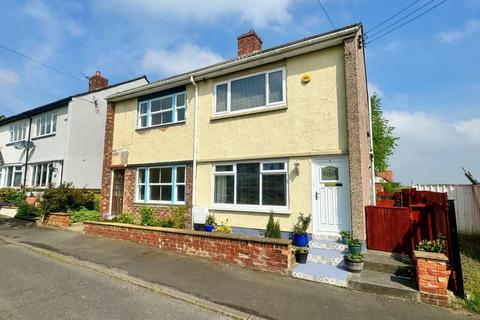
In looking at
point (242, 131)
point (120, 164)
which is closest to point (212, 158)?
point (242, 131)

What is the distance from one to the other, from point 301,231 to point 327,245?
77 centimetres

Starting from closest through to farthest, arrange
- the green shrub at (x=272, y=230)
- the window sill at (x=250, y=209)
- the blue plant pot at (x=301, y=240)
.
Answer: the blue plant pot at (x=301, y=240), the green shrub at (x=272, y=230), the window sill at (x=250, y=209)

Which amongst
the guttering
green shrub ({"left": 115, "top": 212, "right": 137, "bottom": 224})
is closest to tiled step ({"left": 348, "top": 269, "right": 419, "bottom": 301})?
the guttering

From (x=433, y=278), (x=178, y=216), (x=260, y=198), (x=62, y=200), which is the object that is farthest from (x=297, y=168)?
(x=62, y=200)

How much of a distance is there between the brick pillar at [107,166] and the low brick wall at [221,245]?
3926 millimetres

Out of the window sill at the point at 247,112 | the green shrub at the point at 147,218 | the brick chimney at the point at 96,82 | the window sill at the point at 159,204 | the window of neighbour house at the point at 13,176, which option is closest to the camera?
the window sill at the point at 247,112

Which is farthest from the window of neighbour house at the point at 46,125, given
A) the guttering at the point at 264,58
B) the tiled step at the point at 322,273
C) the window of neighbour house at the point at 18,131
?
the tiled step at the point at 322,273

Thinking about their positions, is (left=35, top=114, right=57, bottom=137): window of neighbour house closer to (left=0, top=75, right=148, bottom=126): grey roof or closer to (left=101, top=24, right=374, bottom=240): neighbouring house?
(left=0, top=75, right=148, bottom=126): grey roof

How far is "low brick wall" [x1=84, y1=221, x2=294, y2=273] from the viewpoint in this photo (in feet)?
21.2

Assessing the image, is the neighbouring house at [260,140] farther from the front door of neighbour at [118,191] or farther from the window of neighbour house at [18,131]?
the window of neighbour house at [18,131]

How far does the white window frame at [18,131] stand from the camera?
20.0 meters

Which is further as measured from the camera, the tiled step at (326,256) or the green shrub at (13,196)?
the green shrub at (13,196)

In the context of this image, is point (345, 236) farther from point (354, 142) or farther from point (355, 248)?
point (354, 142)

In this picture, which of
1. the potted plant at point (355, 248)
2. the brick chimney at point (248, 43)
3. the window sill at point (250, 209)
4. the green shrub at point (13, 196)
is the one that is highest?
the brick chimney at point (248, 43)
